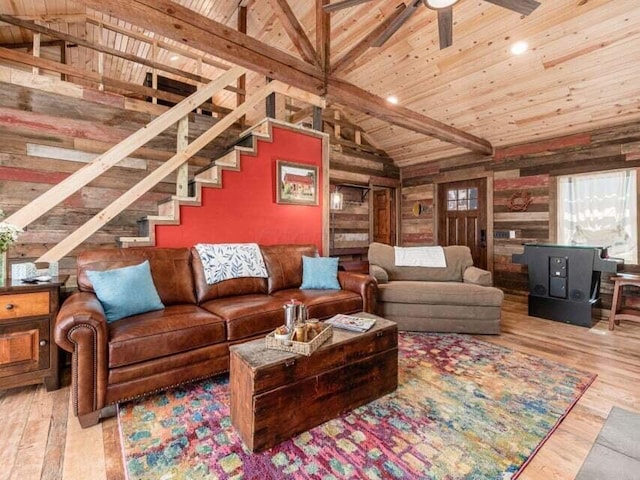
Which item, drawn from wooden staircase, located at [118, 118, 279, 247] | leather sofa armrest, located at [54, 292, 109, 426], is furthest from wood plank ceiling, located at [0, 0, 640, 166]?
leather sofa armrest, located at [54, 292, 109, 426]

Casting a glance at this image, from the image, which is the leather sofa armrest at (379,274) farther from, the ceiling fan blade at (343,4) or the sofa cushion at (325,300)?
the ceiling fan blade at (343,4)

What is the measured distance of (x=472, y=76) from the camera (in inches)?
159

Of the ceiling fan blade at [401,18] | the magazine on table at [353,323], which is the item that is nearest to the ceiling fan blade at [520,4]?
the ceiling fan blade at [401,18]

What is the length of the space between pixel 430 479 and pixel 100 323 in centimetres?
192

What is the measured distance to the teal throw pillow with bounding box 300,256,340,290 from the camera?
10.9 feet

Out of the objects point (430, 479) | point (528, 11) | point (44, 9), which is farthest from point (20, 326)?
point (528, 11)

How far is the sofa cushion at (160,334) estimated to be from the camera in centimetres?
189

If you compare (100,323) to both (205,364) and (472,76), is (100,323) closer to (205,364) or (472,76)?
(205,364)

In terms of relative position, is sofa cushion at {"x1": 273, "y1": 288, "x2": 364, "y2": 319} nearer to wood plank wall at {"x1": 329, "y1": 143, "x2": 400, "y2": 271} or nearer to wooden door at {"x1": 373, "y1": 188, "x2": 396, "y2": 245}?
wood plank wall at {"x1": 329, "y1": 143, "x2": 400, "y2": 271}

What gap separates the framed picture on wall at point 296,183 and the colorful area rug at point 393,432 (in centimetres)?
221

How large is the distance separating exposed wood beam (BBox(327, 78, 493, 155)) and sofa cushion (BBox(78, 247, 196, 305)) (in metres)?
2.35

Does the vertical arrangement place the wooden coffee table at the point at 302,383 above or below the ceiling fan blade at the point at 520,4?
below

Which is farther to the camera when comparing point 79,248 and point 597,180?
point 597,180

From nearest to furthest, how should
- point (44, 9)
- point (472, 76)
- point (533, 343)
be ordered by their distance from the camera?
point (533, 343) → point (44, 9) → point (472, 76)
